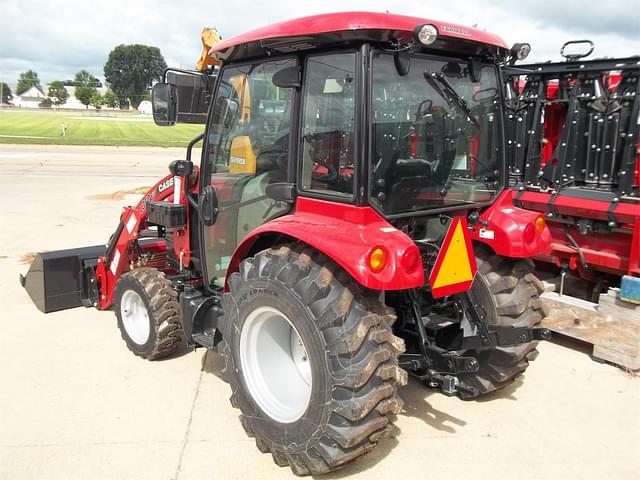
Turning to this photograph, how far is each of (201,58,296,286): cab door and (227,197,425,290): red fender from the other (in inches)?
13.8

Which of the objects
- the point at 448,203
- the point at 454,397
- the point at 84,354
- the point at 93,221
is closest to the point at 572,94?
the point at 448,203

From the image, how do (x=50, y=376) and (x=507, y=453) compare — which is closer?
(x=507, y=453)

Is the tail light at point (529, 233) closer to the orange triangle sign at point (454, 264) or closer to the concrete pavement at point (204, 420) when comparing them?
the orange triangle sign at point (454, 264)

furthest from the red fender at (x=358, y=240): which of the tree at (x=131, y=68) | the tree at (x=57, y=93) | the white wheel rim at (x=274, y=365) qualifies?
→ the tree at (x=57, y=93)

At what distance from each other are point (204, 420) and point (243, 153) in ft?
5.72

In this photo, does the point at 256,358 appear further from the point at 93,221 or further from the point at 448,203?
the point at 93,221

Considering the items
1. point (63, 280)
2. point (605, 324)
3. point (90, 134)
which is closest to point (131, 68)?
point (90, 134)

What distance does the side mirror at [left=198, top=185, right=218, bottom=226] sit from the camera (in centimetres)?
393

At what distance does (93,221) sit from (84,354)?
606cm

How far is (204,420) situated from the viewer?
3.64 meters

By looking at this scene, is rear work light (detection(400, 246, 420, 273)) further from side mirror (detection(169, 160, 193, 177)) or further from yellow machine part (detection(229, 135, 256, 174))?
side mirror (detection(169, 160, 193, 177))

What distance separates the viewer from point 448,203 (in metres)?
3.33

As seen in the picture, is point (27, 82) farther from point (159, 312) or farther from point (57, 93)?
point (159, 312)

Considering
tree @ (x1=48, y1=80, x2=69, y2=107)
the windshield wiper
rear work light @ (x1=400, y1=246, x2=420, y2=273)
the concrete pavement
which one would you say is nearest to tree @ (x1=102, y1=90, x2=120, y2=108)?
tree @ (x1=48, y1=80, x2=69, y2=107)
